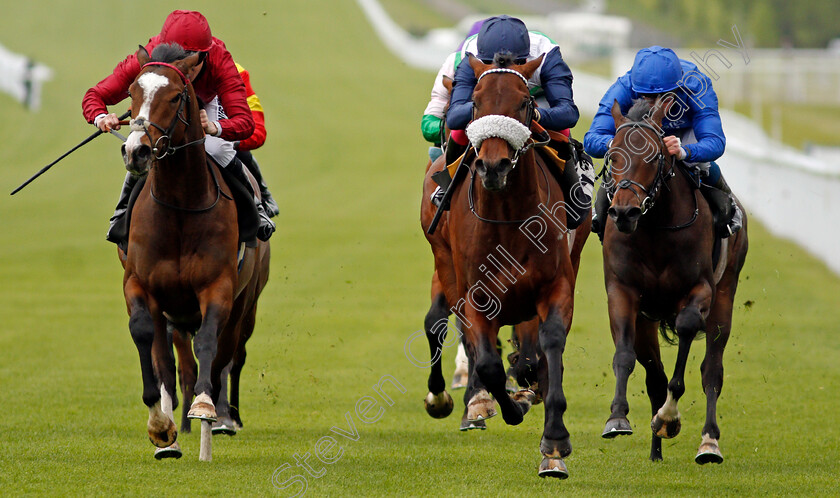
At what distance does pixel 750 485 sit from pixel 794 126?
35.1 metres

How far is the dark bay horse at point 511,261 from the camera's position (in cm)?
650

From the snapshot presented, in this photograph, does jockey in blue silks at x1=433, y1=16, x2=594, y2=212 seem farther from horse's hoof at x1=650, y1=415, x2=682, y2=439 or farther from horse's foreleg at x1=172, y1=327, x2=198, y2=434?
horse's foreleg at x1=172, y1=327, x2=198, y2=434

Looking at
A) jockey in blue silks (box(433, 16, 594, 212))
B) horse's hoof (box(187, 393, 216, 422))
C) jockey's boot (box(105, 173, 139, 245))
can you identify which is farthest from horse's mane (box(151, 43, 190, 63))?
horse's hoof (box(187, 393, 216, 422))

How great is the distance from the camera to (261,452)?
8.03m

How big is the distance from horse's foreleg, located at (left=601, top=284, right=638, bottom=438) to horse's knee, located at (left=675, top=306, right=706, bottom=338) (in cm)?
28

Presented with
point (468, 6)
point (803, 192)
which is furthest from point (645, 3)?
point (803, 192)

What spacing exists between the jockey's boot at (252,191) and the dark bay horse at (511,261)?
59.4 inches

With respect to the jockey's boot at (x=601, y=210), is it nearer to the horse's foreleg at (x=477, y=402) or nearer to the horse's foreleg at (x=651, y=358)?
the horse's foreleg at (x=651, y=358)

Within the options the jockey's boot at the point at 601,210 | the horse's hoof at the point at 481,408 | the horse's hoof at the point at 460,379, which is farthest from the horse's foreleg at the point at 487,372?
the horse's hoof at the point at 460,379

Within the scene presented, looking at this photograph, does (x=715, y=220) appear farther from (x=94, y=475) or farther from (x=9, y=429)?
(x=9, y=429)

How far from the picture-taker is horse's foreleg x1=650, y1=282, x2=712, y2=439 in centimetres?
736

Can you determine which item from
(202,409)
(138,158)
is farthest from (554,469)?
(138,158)

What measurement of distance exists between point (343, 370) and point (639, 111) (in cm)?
535

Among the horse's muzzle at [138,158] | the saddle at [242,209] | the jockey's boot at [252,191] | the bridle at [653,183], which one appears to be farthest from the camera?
the jockey's boot at [252,191]
